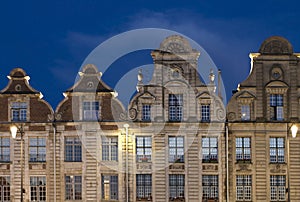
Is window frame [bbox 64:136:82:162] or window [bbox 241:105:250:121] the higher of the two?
Result: window [bbox 241:105:250:121]

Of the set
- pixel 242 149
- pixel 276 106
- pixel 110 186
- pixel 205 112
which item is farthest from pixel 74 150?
pixel 276 106

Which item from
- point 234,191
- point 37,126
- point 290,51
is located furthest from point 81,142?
point 290,51

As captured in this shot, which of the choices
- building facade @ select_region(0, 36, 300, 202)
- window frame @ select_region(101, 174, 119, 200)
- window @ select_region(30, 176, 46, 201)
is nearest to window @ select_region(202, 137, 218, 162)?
building facade @ select_region(0, 36, 300, 202)

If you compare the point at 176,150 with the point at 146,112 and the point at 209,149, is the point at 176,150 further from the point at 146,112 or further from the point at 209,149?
the point at 146,112

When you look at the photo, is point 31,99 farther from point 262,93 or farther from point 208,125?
point 262,93

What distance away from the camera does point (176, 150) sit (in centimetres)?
5084

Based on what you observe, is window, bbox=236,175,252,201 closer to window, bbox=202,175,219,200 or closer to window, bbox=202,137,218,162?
window, bbox=202,175,219,200

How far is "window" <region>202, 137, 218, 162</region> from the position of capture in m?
50.7

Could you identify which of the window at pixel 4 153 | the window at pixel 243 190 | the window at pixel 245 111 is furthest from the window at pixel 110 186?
the window at pixel 245 111

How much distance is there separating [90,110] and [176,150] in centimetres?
696

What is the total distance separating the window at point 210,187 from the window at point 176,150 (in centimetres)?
235

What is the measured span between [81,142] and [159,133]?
18.8 ft

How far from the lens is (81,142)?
50844 millimetres

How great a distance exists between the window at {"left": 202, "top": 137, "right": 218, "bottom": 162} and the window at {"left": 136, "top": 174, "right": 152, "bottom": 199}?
4.32 metres
